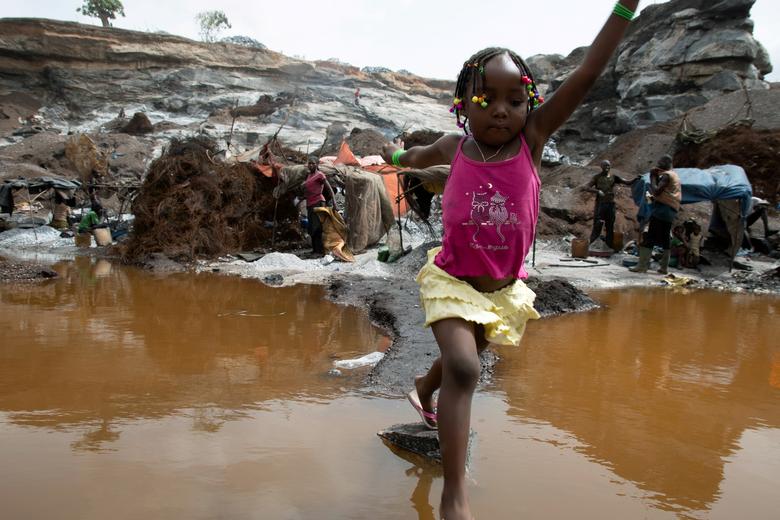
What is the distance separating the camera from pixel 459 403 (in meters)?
1.90

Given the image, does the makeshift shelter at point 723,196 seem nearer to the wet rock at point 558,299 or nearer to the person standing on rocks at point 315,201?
the wet rock at point 558,299

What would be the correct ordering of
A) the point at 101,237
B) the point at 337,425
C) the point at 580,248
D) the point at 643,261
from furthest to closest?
the point at 101,237 < the point at 580,248 < the point at 643,261 < the point at 337,425

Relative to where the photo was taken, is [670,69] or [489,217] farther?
[670,69]

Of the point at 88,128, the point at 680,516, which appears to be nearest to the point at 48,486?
the point at 680,516

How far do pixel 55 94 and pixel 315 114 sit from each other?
13.4 m

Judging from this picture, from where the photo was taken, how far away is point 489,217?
207 centimetres

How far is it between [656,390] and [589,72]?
2136 millimetres

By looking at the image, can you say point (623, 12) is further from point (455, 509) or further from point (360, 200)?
point (360, 200)

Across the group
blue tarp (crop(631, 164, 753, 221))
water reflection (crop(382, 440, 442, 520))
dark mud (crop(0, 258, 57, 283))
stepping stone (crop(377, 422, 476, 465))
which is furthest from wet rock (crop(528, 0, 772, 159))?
water reflection (crop(382, 440, 442, 520))

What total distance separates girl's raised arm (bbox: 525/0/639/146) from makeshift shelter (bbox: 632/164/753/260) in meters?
8.27

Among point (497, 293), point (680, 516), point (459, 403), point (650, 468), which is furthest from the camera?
point (650, 468)

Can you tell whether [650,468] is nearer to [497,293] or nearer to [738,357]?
[497,293]

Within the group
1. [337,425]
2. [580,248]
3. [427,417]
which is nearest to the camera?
[427,417]

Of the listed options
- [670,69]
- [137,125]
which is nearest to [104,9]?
[137,125]
